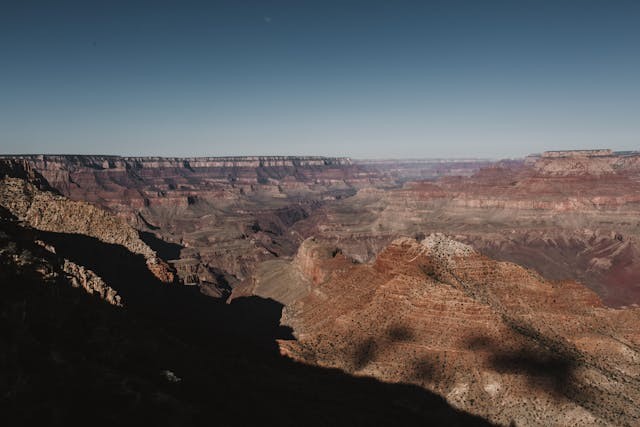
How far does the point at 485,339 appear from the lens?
4619 centimetres

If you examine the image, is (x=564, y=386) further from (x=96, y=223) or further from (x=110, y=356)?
(x=96, y=223)

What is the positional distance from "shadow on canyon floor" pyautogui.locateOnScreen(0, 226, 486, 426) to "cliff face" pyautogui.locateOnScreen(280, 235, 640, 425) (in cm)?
285

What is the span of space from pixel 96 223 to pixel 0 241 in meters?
47.0

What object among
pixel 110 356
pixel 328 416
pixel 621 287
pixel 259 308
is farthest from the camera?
pixel 621 287

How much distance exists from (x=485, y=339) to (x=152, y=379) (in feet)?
111

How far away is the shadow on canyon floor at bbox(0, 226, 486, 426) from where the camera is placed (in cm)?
2023

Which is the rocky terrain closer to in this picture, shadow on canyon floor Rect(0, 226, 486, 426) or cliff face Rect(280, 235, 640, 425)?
shadow on canyon floor Rect(0, 226, 486, 426)

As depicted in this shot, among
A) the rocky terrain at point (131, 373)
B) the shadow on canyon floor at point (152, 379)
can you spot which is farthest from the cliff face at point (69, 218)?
the shadow on canyon floor at point (152, 379)

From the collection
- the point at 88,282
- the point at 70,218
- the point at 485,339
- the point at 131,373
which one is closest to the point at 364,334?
the point at 485,339

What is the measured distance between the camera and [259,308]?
3620 inches

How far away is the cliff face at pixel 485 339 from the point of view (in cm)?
4006

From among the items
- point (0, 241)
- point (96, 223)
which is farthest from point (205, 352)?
point (96, 223)

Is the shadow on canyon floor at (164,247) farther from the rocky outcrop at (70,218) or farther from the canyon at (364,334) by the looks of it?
the canyon at (364,334)

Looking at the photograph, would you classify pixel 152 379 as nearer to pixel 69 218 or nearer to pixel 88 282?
pixel 88 282
